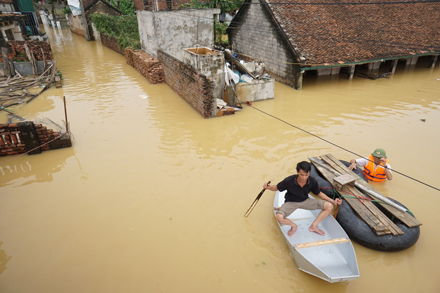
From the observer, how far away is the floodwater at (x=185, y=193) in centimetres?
441

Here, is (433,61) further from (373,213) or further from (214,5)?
(214,5)

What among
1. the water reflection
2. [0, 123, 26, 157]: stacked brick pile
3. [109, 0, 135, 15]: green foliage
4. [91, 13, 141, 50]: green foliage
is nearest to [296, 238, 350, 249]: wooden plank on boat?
the water reflection

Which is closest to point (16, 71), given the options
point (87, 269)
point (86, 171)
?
point (86, 171)

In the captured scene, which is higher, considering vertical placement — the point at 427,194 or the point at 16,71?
the point at 16,71

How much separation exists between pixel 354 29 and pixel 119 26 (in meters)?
22.4

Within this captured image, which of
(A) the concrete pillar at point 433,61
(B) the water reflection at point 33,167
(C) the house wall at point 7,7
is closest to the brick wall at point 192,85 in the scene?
(B) the water reflection at point 33,167

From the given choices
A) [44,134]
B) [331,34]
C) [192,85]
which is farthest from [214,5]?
[44,134]

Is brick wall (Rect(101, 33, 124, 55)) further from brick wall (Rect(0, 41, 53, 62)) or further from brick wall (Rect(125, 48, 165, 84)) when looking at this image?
brick wall (Rect(0, 41, 53, 62))

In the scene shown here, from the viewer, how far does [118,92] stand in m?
13.3

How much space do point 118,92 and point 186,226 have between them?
1018 centimetres

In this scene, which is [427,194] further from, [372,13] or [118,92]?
[372,13]

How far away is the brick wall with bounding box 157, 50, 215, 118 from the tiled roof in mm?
6145

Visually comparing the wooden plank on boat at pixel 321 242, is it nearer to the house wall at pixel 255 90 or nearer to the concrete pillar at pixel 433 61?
the house wall at pixel 255 90

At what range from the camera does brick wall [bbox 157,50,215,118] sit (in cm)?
968
